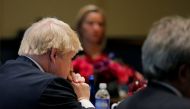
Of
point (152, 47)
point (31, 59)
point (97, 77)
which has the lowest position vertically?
point (97, 77)

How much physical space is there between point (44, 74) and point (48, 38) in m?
0.19

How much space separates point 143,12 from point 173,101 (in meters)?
4.36

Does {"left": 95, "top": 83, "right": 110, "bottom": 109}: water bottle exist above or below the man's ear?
below

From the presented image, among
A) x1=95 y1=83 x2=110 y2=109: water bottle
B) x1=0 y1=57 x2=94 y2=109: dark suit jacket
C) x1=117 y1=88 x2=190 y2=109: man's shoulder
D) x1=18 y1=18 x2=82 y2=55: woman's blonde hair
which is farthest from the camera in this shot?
x1=95 y1=83 x2=110 y2=109: water bottle

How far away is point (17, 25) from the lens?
528 centimetres

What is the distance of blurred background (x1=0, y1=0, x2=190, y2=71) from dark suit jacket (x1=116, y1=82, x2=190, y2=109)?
3.40m

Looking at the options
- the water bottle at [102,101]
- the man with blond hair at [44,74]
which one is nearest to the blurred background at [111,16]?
the water bottle at [102,101]

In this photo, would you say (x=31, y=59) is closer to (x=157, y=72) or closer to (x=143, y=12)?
(x=157, y=72)

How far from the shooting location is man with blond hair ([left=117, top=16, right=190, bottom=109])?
1.57m

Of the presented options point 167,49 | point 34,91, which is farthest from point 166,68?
point 34,91

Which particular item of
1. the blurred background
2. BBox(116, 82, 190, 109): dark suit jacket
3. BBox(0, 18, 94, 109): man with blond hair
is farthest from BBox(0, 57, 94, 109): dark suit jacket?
the blurred background

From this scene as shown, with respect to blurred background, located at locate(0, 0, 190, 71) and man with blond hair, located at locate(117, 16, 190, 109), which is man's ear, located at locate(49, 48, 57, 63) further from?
blurred background, located at locate(0, 0, 190, 71)

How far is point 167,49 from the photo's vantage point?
159 cm

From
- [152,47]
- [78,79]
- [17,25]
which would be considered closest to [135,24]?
[17,25]
